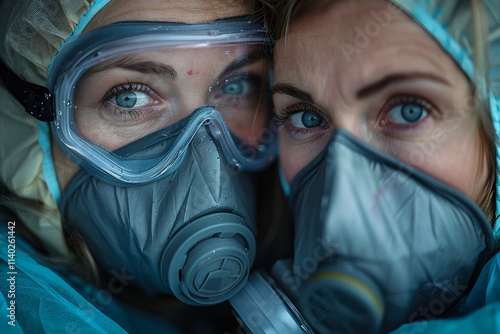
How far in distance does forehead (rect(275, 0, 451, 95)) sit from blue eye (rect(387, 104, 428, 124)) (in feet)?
0.28

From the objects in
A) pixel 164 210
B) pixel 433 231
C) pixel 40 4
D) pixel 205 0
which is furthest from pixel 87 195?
pixel 433 231

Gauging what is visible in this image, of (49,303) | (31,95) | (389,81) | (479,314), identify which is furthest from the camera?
(31,95)

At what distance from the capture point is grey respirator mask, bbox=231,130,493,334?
0.96 metres

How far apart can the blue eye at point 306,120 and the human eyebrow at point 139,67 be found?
33 cm

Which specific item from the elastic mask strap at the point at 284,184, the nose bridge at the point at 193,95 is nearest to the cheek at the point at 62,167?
the nose bridge at the point at 193,95

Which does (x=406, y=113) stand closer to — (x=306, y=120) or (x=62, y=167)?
(x=306, y=120)

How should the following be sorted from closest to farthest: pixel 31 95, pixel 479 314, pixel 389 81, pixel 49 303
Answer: pixel 479 314, pixel 389 81, pixel 49 303, pixel 31 95

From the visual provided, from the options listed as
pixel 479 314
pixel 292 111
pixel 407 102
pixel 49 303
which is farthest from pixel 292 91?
pixel 49 303

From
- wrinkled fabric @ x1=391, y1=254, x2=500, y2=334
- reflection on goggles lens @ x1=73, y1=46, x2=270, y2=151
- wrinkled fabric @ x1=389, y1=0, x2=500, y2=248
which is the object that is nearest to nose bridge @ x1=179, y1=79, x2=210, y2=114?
reflection on goggles lens @ x1=73, y1=46, x2=270, y2=151

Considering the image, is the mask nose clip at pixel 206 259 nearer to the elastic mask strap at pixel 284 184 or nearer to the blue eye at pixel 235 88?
the elastic mask strap at pixel 284 184

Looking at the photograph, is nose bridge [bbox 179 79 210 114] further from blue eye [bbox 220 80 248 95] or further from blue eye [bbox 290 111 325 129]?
blue eye [bbox 290 111 325 129]

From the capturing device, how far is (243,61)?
121 centimetres

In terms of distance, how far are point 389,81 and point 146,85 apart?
0.60 m

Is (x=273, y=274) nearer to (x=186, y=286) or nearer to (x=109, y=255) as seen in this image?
(x=186, y=286)
